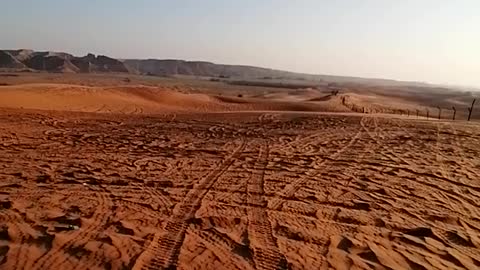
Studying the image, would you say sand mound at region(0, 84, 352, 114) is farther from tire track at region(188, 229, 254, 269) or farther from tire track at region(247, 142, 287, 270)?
tire track at region(188, 229, 254, 269)

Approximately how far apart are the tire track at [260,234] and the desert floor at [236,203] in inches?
0.8

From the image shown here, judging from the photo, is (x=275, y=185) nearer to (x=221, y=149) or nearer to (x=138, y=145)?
(x=221, y=149)

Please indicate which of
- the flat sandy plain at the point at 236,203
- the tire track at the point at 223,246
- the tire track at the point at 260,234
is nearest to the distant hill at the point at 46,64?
the flat sandy plain at the point at 236,203

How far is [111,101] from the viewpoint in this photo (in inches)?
1102

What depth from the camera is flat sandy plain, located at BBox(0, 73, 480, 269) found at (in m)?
5.04

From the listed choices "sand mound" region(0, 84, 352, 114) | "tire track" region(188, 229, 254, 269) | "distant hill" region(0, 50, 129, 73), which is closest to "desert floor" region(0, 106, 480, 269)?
"tire track" region(188, 229, 254, 269)

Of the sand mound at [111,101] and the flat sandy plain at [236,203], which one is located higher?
the flat sandy plain at [236,203]

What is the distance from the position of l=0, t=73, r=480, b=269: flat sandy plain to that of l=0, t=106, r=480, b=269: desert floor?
0.07ft

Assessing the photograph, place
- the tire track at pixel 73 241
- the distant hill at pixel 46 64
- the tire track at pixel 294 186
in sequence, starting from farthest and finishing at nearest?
the distant hill at pixel 46 64, the tire track at pixel 294 186, the tire track at pixel 73 241

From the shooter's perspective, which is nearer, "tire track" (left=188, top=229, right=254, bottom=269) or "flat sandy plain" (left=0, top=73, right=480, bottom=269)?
"tire track" (left=188, top=229, right=254, bottom=269)

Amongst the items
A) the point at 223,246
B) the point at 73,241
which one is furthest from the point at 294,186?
the point at 73,241

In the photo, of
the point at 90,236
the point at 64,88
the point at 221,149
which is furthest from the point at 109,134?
the point at 64,88

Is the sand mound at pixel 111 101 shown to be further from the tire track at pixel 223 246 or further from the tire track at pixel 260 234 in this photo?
the tire track at pixel 223 246

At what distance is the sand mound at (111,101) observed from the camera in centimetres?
2338
